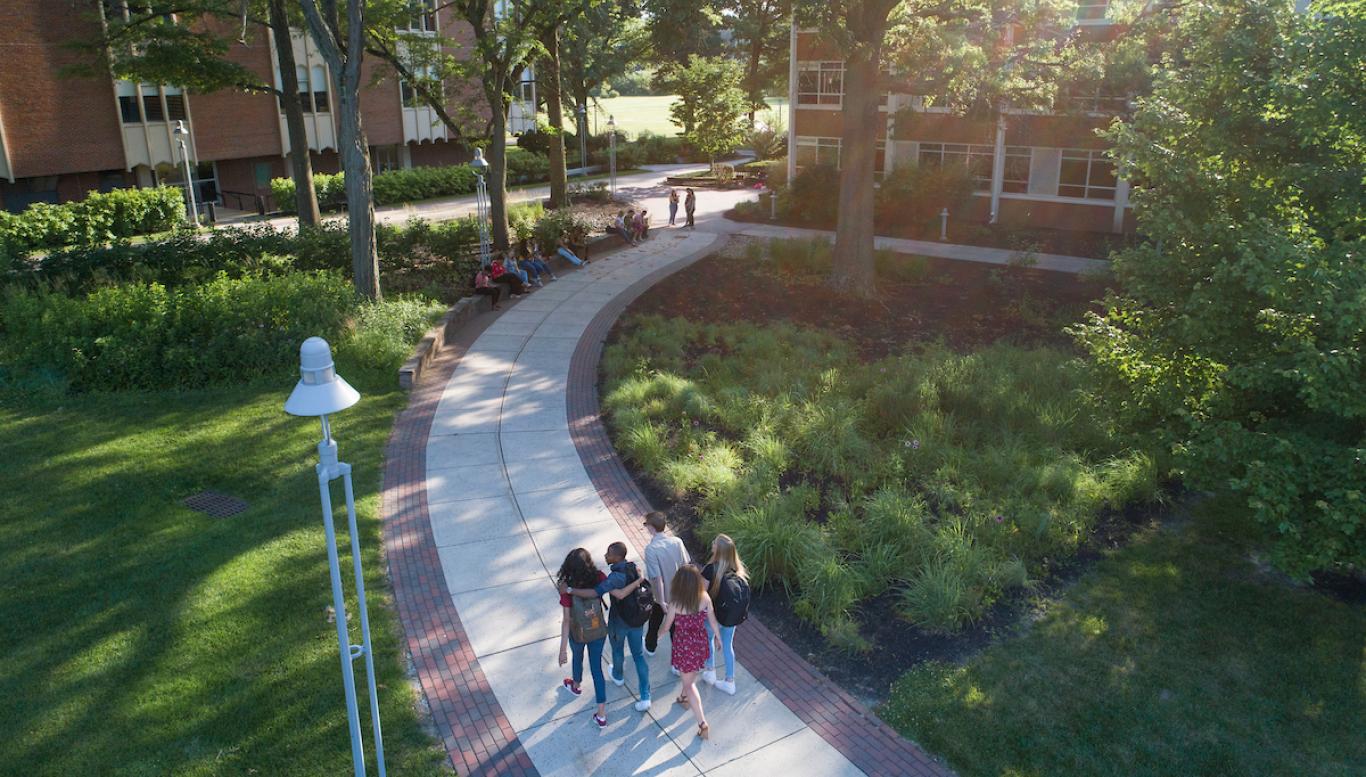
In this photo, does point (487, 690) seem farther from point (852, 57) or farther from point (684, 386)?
point (852, 57)

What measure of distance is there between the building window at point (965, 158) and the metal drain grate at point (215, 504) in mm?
27731

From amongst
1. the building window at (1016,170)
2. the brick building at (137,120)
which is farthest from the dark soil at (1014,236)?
the brick building at (137,120)

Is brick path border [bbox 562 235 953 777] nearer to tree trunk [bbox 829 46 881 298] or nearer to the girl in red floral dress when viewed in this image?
the girl in red floral dress

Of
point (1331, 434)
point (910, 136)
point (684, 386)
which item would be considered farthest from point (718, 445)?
point (910, 136)

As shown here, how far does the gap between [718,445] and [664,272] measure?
12.4m

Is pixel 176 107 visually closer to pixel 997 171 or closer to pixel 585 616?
pixel 997 171

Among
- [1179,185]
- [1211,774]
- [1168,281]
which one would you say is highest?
[1179,185]

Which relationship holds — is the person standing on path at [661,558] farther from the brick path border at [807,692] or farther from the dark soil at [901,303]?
the dark soil at [901,303]

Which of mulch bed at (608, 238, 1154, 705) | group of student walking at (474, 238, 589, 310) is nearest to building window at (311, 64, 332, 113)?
group of student walking at (474, 238, 589, 310)

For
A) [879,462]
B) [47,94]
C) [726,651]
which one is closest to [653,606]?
[726,651]

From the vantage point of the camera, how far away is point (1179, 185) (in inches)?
368

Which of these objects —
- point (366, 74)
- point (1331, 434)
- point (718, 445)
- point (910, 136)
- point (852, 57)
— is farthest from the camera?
point (366, 74)

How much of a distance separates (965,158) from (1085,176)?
451 centimetres

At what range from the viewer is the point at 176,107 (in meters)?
35.1
